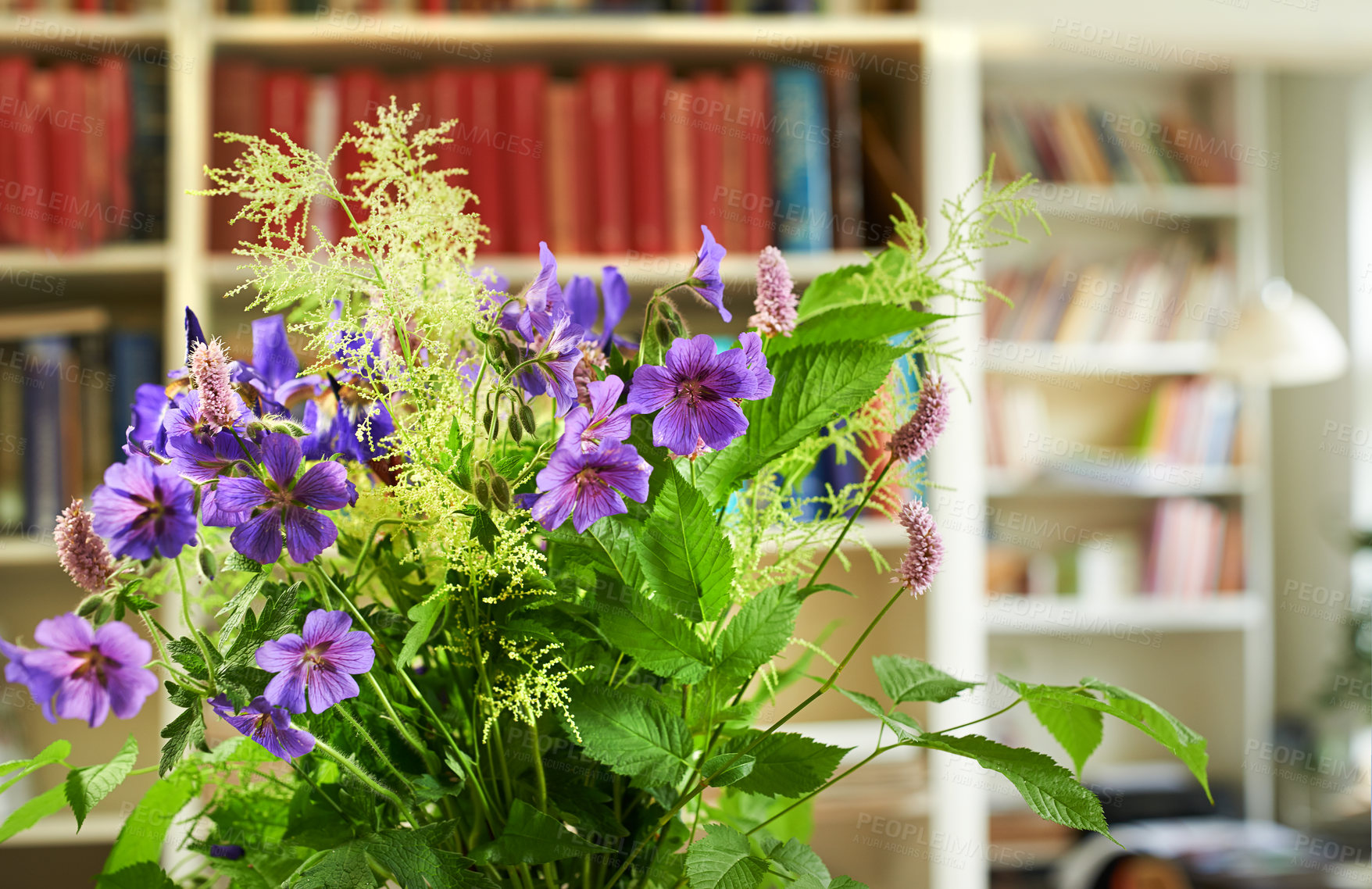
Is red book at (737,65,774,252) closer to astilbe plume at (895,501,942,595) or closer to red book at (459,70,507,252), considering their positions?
red book at (459,70,507,252)

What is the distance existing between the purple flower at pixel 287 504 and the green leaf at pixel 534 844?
0.43ft

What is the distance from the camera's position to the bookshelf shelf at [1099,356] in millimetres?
2492

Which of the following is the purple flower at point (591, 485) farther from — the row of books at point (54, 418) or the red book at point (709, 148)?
the row of books at point (54, 418)

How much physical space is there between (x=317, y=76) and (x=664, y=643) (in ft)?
5.74

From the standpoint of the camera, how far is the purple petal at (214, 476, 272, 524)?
13.0 inches

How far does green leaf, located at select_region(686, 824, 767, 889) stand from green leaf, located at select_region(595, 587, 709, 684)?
6 centimetres

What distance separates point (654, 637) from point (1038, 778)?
0.16m

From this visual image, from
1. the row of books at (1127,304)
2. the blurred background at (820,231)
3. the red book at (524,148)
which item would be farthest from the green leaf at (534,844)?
the row of books at (1127,304)

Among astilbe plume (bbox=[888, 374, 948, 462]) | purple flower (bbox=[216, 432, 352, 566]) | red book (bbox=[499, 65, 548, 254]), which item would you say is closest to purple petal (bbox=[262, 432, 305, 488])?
purple flower (bbox=[216, 432, 352, 566])

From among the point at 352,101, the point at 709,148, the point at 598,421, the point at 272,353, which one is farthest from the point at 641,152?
the point at 598,421

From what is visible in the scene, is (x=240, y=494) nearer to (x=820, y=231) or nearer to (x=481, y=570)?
(x=481, y=570)

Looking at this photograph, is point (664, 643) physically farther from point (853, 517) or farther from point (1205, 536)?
point (1205, 536)

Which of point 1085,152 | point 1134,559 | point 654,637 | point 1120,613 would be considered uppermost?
point 1085,152

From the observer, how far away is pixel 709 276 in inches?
16.0
